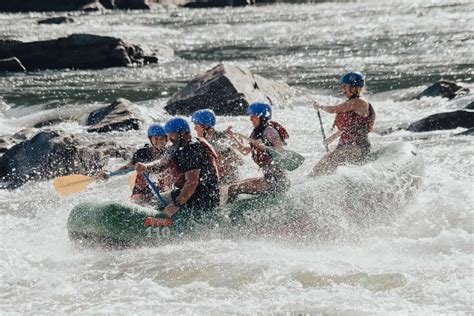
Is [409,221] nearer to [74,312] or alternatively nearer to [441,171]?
[441,171]

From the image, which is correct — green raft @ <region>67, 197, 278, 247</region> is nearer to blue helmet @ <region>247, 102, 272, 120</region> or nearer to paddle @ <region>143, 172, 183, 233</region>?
paddle @ <region>143, 172, 183, 233</region>

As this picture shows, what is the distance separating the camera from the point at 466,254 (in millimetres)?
7691

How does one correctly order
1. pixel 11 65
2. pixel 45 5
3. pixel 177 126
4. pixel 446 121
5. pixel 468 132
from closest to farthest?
pixel 177 126 < pixel 468 132 < pixel 446 121 < pixel 11 65 < pixel 45 5

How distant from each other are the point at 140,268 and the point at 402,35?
738 inches

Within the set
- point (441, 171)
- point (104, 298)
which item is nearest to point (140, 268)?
point (104, 298)

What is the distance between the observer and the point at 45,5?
41.5m

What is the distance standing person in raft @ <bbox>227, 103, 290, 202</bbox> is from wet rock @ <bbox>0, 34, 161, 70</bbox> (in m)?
13.6

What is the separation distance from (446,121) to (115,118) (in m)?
5.84

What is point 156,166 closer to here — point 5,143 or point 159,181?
point 159,181

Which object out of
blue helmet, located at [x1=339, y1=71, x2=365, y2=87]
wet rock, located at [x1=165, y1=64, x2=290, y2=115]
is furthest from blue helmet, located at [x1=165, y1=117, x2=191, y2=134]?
wet rock, located at [x1=165, y1=64, x2=290, y2=115]

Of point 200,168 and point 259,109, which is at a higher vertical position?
point 259,109

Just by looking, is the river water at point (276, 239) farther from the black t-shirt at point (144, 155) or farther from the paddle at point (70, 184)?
the black t-shirt at point (144, 155)

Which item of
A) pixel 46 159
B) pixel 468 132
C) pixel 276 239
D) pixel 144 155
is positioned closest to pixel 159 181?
pixel 276 239

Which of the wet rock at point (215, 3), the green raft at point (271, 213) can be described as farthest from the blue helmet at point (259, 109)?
the wet rock at point (215, 3)
